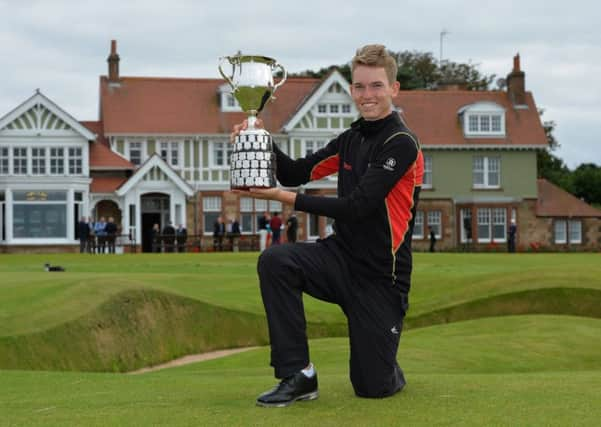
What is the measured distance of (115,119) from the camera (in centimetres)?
5734

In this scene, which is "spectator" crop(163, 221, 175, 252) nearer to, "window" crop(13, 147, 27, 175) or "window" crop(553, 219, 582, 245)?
"window" crop(13, 147, 27, 175)

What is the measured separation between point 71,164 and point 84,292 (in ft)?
136

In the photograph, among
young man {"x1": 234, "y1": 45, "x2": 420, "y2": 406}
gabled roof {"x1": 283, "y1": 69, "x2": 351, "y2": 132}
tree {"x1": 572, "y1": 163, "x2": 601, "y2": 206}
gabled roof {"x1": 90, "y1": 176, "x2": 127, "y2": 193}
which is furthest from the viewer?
Answer: tree {"x1": 572, "y1": 163, "x2": 601, "y2": 206}

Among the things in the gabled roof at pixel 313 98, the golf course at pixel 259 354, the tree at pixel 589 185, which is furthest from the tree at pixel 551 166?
the golf course at pixel 259 354

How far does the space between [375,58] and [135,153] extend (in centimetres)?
5204

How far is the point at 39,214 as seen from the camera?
179 feet

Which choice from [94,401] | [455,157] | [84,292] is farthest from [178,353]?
[455,157]

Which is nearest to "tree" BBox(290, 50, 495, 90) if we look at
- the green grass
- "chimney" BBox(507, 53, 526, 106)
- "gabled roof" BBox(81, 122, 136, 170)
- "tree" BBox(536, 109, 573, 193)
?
"tree" BBox(536, 109, 573, 193)

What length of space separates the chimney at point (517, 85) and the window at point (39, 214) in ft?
91.6

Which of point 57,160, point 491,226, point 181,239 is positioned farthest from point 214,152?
point 491,226

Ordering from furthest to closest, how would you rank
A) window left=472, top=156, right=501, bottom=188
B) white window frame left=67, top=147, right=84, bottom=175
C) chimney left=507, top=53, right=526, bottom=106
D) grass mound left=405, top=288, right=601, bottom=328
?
chimney left=507, top=53, right=526, bottom=106 → window left=472, top=156, right=501, bottom=188 → white window frame left=67, top=147, right=84, bottom=175 → grass mound left=405, top=288, right=601, bottom=328

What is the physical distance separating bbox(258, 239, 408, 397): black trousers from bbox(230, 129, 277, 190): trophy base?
50 centimetres

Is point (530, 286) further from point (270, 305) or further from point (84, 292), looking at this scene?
point (270, 305)

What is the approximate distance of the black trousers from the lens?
6.54m
